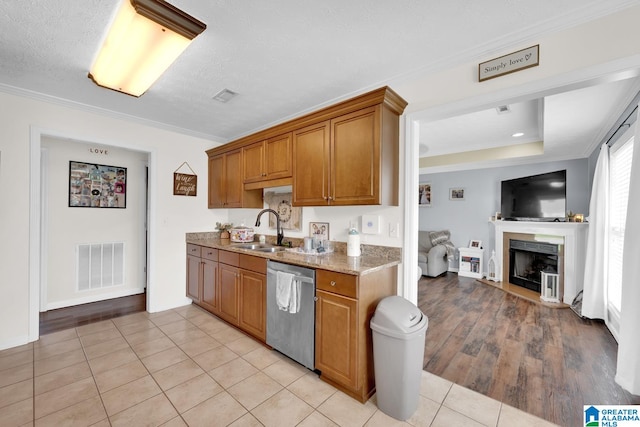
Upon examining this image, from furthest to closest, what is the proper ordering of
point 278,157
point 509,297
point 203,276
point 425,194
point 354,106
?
1. point 425,194
2. point 509,297
3. point 203,276
4. point 278,157
5. point 354,106

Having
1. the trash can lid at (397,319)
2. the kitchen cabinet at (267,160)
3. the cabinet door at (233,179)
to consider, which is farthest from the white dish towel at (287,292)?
the cabinet door at (233,179)

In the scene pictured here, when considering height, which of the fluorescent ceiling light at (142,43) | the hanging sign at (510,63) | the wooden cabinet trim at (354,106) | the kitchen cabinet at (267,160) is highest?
the fluorescent ceiling light at (142,43)

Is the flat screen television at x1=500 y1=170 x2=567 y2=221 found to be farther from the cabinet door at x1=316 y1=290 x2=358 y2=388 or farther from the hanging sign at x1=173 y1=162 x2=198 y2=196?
the hanging sign at x1=173 y1=162 x2=198 y2=196

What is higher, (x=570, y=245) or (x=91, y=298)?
(x=570, y=245)

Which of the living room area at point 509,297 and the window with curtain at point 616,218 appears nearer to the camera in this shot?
the living room area at point 509,297

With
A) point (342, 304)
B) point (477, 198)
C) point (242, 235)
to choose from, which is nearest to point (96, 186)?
point (242, 235)

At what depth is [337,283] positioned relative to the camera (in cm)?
192

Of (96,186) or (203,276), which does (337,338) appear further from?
(96,186)

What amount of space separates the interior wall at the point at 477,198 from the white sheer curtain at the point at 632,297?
11.0 ft

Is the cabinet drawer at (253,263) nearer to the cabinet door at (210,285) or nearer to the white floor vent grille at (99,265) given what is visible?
the cabinet door at (210,285)

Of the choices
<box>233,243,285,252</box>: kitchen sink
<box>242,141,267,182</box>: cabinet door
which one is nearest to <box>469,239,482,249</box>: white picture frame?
<box>233,243,285,252</box>: kitchen sink

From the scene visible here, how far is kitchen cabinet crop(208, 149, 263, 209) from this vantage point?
345cm

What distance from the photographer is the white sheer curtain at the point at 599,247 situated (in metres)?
3.18

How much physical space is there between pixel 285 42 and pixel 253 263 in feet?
6.33
